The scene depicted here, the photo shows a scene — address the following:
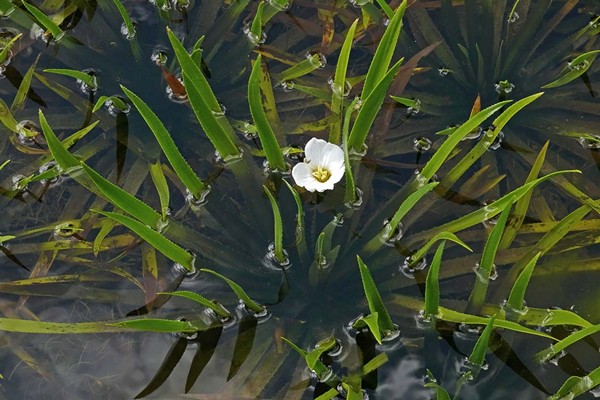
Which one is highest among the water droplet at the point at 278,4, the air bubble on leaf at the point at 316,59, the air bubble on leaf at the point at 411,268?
the water droplet at the point at 278,4

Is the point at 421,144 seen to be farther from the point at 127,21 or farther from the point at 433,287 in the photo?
the point at 127,21

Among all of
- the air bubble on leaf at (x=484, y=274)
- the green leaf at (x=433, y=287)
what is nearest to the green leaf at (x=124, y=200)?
the green leaf at (x=433, y=287)

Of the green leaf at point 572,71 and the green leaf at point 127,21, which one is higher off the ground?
the green leaf at point 127,21

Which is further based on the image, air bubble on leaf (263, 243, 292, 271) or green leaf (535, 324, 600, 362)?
air bubble on leaf (263, 243, 292, 271)

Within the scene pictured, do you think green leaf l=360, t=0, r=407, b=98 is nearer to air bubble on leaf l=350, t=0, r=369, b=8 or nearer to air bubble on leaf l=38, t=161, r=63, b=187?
air bubble on leaf l=350, t=0, r=369, b=8

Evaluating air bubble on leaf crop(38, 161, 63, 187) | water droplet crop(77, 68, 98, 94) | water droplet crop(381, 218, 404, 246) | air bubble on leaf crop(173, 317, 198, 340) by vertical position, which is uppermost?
water droplet crop(77, 68, 98, 94)

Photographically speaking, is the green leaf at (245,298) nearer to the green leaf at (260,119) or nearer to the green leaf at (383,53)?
the green leaf at (260,119)

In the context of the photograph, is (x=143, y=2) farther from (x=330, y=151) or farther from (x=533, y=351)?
(x=533, y=351)

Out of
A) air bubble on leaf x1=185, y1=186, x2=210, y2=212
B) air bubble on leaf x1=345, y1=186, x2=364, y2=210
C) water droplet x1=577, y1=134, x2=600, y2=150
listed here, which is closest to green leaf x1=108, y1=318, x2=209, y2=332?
air bubble on leaf x1=185, y1=186, x2=210, y2=212
